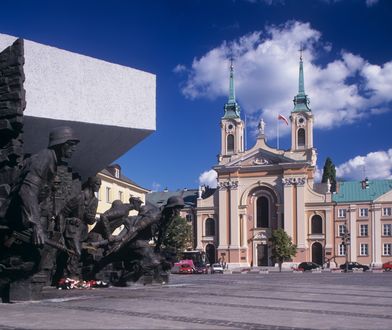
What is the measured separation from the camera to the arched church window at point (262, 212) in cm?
8094

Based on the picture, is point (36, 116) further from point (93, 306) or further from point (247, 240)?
point (247, 240)

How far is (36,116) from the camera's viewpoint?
13.6 meters

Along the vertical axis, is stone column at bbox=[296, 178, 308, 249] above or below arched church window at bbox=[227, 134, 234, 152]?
below

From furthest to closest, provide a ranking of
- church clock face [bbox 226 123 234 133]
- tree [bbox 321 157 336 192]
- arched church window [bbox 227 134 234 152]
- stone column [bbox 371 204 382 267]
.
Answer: tree [bbox 321 157 336 192] → church clock face [bbox 226 123 234 133] → arched church window [bbox 227 134 234 152] → stone column [bbox 371 204 382 267]

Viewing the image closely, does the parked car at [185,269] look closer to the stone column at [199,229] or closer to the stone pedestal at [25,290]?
the stone column at [199,229]

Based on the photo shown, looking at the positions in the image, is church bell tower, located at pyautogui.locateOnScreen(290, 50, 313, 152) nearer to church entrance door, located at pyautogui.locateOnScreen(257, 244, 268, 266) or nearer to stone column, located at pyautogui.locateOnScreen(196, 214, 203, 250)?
church entrance door, located at pyautogui.locateOnScreen(257, 244, 268, 266)

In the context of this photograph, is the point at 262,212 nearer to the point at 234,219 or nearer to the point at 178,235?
the point at 234,219

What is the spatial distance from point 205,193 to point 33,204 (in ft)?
278

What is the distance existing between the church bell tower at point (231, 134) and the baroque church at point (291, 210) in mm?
332

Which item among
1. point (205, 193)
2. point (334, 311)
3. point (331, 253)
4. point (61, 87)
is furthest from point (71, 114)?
point (205, 193)

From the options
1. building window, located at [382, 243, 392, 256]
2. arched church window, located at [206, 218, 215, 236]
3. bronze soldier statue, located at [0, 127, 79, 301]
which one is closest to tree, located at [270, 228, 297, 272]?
building window, located at [382, 243, 392, 256]

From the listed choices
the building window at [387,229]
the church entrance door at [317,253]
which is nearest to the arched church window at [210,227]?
the church entrance door at [317,253]

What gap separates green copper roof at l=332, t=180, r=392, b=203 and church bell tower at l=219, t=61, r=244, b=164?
1426 centimetres

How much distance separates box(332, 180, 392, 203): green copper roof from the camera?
78.9m
